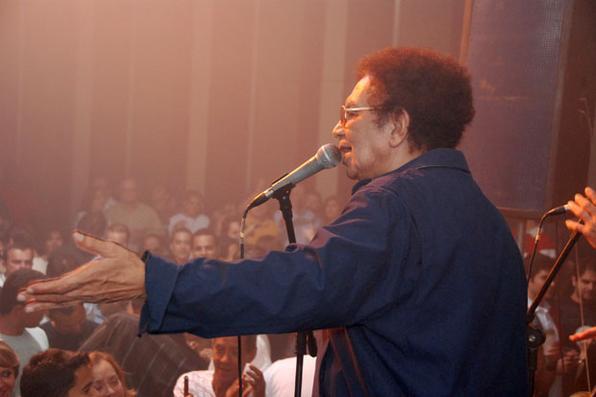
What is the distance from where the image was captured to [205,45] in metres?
10.6

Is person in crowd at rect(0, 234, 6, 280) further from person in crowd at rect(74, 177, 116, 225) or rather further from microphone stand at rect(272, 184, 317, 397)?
microphone stand at rect(272, 184, 317, 397)

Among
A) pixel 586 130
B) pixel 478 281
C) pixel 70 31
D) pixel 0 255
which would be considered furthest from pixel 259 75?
pixel 478 281

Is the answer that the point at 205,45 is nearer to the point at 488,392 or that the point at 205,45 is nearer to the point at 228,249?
the point at 228,249

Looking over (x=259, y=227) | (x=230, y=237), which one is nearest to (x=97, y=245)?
(x=230, y=237)

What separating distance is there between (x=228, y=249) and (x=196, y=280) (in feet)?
16.0

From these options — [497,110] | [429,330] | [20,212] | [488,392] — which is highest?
[497,110]

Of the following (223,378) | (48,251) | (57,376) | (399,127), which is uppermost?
(399,127)

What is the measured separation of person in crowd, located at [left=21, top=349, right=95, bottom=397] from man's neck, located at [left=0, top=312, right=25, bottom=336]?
98cm

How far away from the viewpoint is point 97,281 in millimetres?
1266

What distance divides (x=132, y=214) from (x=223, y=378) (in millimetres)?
3845

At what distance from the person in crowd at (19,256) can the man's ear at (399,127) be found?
3915 mm

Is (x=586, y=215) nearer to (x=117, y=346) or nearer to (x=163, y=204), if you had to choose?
(x=117, y=346)

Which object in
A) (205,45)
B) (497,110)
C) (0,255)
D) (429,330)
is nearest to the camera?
(429,330)

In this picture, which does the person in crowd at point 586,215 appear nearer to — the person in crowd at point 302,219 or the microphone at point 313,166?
the microphone at point 313,166
